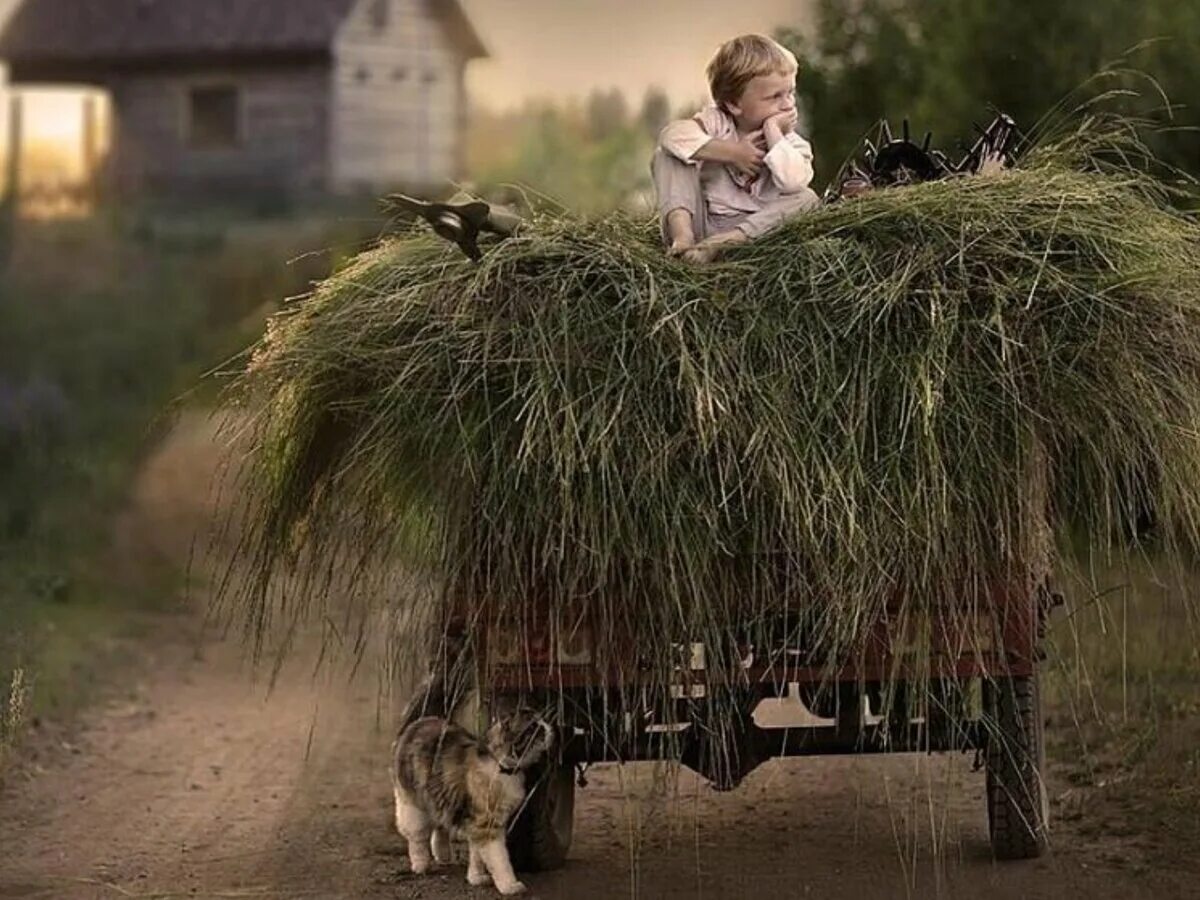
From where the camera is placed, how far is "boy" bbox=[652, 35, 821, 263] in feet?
20.5

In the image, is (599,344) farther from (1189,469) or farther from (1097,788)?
(1097,788)

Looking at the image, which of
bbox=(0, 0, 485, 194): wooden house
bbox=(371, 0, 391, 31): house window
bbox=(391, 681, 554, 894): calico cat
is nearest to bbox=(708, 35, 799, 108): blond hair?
bbox=(391, 681, 554, 894): calico cat

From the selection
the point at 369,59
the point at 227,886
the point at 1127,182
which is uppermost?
the point at 369,59

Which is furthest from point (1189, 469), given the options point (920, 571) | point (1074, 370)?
point (920, 571)

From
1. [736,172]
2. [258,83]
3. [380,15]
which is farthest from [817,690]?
[380,15]

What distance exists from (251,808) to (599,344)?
2891 millimetres

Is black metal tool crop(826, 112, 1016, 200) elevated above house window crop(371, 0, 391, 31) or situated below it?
below

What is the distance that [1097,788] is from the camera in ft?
24.5

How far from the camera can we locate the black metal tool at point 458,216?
18.0 feet

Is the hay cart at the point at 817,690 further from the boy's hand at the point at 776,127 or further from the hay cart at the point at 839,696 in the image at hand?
the boy's hand at the point at 776,127

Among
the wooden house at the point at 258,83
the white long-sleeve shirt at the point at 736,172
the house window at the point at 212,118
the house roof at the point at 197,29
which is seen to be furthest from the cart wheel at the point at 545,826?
the house window at the point at 212,118

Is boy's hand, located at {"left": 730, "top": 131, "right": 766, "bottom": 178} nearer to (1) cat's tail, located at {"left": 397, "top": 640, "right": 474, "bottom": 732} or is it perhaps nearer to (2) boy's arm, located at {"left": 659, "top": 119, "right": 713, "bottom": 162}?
(2) boy's arm, located at {"left": 659, "top": 119, "right": 713, "bottom": 162}

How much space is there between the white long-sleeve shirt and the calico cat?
1560mm

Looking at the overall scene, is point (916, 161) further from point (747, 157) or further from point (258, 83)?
point (258, 83)
